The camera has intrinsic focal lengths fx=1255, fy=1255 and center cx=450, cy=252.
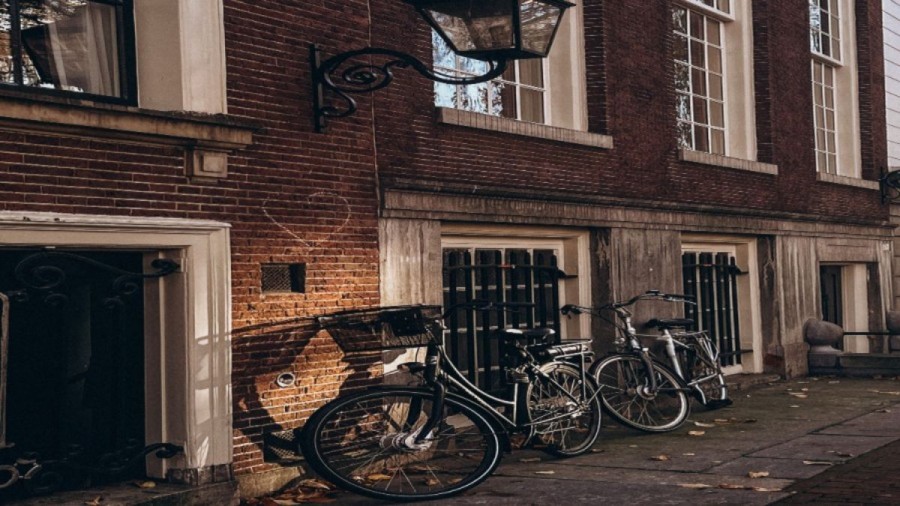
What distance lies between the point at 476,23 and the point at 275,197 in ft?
5.53

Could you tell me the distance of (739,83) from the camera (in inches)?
588

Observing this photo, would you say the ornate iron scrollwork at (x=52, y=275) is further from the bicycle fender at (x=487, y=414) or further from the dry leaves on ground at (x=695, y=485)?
the dry leaves on ground at (x=695, y=485)

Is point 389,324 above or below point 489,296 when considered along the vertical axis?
below

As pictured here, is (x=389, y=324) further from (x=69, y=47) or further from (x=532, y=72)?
(x=532, y=72)

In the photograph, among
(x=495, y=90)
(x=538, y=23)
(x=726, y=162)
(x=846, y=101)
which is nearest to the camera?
(x=538, y=23)

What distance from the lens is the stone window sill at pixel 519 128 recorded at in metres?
9.85

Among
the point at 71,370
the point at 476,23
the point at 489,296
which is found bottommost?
the point at 71,370

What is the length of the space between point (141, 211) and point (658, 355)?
6.51 metres

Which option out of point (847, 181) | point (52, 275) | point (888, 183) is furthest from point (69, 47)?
point (888, 183)

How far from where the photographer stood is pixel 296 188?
26.8 ft

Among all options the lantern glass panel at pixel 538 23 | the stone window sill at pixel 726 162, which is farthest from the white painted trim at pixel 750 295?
the lantern glass panel at pixel 538 23

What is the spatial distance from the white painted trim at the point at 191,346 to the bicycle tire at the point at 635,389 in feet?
10.9

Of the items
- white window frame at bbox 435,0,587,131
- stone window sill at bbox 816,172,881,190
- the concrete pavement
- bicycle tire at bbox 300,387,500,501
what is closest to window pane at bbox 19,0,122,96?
bicycle tire at bbox 300,387,500,501

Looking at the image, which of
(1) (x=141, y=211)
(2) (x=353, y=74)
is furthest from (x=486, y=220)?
(1) (x=141, y=211)
